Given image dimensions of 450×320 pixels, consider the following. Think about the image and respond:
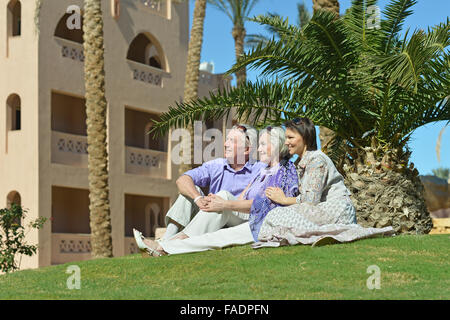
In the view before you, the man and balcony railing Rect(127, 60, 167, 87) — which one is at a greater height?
balcony railing Rect(127, 60, 167, 87)

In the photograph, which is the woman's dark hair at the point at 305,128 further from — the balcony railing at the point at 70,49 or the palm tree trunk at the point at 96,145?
the balcony railing at the point at 70,49

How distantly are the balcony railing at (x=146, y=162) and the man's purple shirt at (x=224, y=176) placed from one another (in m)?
16.1

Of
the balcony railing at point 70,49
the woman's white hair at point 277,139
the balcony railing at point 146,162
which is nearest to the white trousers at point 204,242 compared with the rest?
the woman's white hair at point 277,139

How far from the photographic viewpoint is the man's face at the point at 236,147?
9656mm

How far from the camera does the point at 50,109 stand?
74.1 ft

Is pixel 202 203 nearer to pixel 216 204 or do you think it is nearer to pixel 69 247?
pixel 216 204

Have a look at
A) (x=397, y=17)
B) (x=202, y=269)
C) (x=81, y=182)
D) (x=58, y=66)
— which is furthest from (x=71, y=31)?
(x=202, y=269)

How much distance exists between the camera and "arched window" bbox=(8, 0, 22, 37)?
2327 centimetres

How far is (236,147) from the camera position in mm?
9781

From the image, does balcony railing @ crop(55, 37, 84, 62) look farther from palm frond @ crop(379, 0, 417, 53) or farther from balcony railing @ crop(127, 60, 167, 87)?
palm frond @ crop(379, 0, 417, 53)

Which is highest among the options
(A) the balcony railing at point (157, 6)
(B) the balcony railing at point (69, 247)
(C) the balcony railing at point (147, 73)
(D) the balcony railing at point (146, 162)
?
(A) the balcony railing at point (157, 6)

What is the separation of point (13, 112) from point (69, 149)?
2.05m

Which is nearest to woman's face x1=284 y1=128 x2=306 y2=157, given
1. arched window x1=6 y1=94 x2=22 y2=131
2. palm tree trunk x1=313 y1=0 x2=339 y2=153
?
palm tree trunk x1=313 y1=0 x2=339 y2=153

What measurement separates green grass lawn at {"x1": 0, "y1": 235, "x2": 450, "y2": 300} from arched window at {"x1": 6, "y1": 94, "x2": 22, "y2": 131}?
14.1m
